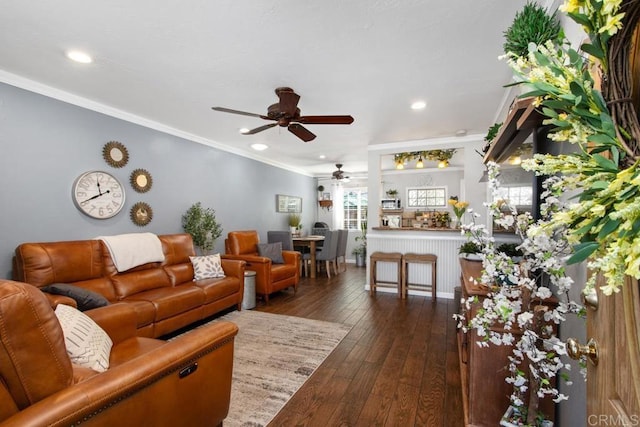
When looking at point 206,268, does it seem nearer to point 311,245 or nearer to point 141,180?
point 141,180

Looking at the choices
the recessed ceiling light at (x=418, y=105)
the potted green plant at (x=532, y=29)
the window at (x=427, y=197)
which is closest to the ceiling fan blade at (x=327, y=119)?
the recessed ceiling light at (x=418, y=105)

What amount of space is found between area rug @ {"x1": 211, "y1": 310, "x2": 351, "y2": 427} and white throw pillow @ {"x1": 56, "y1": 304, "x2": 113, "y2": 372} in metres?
0.86

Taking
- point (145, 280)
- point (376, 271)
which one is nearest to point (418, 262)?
point (376, 271)

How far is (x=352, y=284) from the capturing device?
557 cm

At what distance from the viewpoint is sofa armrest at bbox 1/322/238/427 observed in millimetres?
946

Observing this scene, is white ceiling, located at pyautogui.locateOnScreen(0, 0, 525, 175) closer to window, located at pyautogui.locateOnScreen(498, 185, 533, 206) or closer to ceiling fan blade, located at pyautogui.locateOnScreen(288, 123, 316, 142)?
ceiling fan blade, located at pyautogui.locateOnScreen(288, 123, 316, 142)

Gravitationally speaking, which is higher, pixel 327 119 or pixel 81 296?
pixel 327 119

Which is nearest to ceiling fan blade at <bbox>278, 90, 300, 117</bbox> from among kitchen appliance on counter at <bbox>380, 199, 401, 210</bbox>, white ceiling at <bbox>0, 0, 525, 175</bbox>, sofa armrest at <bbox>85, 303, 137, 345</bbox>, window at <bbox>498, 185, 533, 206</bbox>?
white ceiling at <bbox>0, 0, 525, 175</bbox>

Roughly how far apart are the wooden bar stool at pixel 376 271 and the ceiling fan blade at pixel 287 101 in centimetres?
296

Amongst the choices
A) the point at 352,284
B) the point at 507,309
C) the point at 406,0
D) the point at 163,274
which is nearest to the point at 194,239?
the point at 163,274

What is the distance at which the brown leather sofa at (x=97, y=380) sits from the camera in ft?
2.97

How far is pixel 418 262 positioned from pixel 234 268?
2.76 m

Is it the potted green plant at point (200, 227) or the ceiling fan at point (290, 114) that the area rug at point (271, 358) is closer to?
the potted green plant at point (200, 227)

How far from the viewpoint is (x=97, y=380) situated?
41.7 inches
